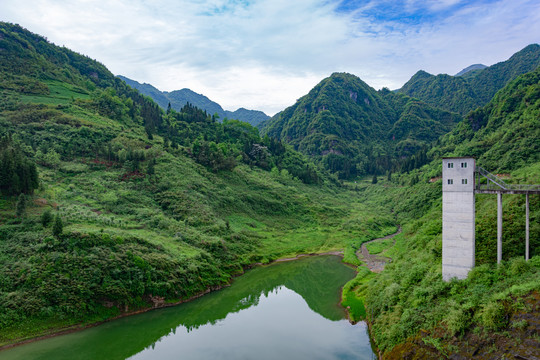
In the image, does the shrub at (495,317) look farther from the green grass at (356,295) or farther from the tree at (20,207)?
the tree at (20,207)

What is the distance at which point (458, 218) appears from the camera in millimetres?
26484

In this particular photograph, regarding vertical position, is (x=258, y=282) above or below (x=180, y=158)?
below

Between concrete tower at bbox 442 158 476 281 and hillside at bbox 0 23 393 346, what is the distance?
1182 inches

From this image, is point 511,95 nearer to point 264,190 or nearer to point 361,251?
point 361,251

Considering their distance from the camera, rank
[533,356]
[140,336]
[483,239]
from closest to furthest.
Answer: [533,356] < [483,239] < [140,336]

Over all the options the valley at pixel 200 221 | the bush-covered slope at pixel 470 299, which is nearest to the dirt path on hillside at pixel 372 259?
the valley at pixel 200 221

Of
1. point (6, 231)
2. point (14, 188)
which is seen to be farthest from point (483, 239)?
point (14, 188)

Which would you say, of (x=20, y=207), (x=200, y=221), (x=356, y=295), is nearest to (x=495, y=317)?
(x=356, y=295)

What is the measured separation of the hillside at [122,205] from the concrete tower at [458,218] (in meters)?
30.0

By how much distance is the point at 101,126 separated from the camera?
276 feet

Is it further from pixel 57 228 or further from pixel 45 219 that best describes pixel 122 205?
pixel 57 228

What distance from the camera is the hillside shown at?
34.7 metres

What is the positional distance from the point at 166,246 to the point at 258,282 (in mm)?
14352

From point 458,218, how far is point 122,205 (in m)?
49.9
